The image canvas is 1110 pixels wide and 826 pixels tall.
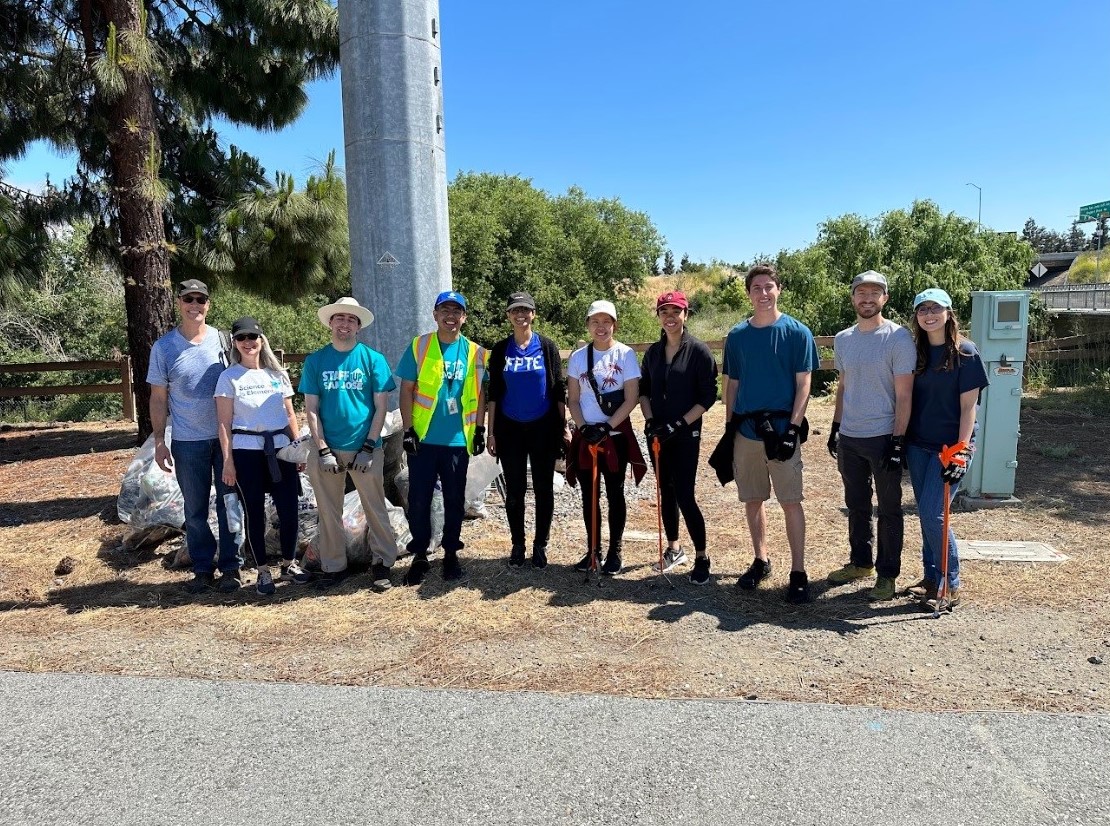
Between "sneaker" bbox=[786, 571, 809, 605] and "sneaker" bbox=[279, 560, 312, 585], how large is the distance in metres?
3.01

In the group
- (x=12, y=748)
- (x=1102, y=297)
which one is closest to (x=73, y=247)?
(x=12, y=748)

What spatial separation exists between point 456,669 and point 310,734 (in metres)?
0.80

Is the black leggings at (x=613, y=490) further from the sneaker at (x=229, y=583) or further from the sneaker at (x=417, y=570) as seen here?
the sneaker at (x=229, y=583)

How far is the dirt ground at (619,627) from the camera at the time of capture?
3.70 metres

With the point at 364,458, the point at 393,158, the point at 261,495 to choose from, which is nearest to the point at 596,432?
the point at 364,458

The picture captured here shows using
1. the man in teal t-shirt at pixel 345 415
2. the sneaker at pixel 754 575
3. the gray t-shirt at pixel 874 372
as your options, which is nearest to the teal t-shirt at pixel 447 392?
the man in teal t-shirt at pixel 345 415

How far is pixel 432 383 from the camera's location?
5.03 metres

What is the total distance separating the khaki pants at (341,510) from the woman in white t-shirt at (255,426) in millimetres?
238

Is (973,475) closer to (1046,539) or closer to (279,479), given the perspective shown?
(1046,539)

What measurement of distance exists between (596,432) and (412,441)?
1128 mm

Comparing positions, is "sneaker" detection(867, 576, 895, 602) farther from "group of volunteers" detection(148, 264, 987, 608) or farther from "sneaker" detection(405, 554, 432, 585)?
"sneaker" detection(405, 554, 432, 585)

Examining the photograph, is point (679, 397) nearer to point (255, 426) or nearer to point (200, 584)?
point (255, 426)

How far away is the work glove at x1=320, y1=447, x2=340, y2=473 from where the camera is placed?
4.89m

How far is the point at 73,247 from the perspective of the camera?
2069cm
